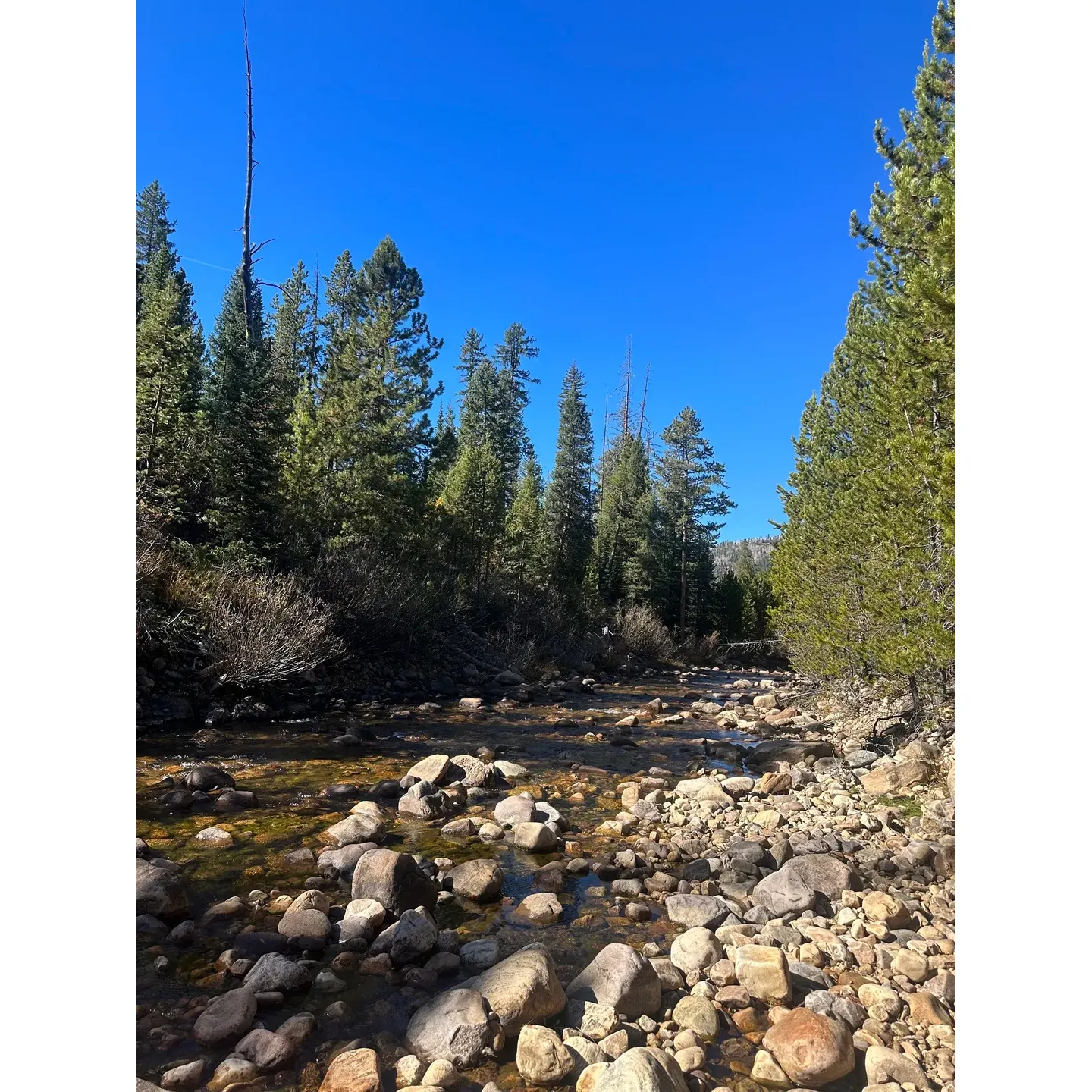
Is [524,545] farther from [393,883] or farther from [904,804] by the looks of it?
[393,883]

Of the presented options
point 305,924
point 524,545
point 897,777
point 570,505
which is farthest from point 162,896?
point 570,505

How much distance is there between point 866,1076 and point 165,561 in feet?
40.4

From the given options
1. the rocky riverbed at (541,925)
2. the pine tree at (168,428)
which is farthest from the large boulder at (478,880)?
the pine tree at (168,428)

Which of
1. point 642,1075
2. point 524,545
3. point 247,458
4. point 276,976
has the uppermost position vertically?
point 247,458

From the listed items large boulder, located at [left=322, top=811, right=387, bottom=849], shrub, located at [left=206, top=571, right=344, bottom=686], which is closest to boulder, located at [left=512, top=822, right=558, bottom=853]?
large boulder, located at [left=322, top=811, right=387, bottom=849]

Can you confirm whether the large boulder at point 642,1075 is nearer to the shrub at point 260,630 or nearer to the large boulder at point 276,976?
the large boulder at point 276,976

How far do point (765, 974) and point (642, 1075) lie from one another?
3.93 feet

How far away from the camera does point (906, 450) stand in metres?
8.35

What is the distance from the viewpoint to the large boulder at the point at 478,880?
4871mm
